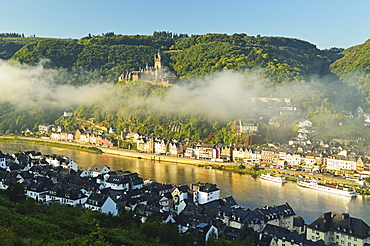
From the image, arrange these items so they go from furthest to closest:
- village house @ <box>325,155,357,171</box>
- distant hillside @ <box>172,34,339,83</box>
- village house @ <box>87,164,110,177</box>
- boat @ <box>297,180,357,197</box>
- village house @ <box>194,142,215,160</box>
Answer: distant hillside @ <box>172,34,339,83</box>, village house @ <box>194,142,215,160</box>, village house @ <box>325,155,357,171</box>, boat @ <box>297,180,357,197</box>, village house @ <box>87,164,110,177</box>

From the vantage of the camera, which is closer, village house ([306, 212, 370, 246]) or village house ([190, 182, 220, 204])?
village house ([306, 212, 370, 246])

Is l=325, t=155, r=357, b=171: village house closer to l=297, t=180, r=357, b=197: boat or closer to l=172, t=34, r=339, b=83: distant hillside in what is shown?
l=297, t=180, r=357, b=197: boat

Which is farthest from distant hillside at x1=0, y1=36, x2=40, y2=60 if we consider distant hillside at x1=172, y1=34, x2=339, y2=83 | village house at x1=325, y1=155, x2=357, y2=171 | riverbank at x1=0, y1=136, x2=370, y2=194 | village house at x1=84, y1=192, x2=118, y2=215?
village house at x1=84, y1=192, x2=118, y2=215

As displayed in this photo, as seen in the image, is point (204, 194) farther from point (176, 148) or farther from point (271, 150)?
point (176, 148)

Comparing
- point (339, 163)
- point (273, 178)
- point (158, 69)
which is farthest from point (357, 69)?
point (273, 178)

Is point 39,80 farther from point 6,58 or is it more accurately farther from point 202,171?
point 202,171

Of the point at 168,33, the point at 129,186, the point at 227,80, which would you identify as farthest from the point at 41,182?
the point at 168,33
